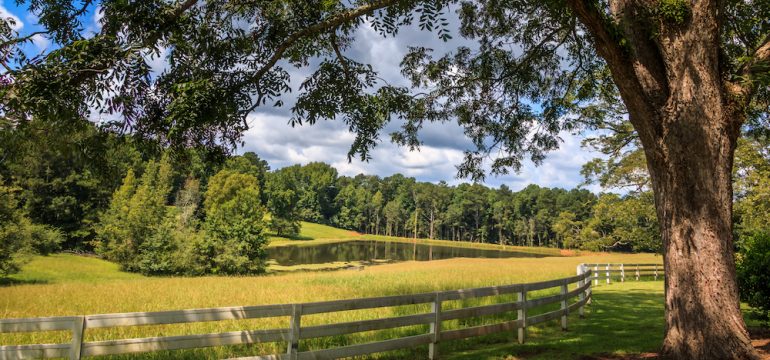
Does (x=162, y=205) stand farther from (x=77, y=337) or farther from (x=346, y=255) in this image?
(x=77, y=337)

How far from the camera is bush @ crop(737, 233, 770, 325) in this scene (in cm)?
914

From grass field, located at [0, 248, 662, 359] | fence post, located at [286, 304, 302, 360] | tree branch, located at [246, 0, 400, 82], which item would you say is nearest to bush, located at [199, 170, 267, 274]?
grass field, located at [0, 248, 662, 359]

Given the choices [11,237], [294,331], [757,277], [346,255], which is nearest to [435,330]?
[294,331]

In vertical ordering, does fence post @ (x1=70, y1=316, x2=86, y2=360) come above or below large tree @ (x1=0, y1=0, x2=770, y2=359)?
below

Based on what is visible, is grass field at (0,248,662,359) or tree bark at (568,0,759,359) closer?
tree bark at (568,0,759,359)

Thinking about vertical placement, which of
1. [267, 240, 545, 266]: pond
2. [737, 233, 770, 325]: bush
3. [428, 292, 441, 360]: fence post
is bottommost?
[267, 240, 545, 266]: pond

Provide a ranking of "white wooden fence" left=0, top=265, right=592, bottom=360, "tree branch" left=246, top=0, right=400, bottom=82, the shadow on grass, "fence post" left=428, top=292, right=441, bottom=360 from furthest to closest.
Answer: the shadow on grass → "fence post" left=428, top=292, right=441, bottom=360 → "tree branch" left=246, top=0, right=400, bottom=82 → "white wooden fence" left=0, top=265, right=592, bottom=360

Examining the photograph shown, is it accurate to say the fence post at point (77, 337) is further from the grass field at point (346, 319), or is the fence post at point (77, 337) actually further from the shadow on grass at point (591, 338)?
the shadow on grass at point (591, 338)

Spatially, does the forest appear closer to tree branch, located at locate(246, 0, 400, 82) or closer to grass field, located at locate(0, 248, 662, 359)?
tree branch, located at locate(246, 0, 400, 82)

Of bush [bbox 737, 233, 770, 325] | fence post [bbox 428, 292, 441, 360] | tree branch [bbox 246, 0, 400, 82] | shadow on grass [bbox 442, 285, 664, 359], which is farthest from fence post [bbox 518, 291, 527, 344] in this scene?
tree branch [bbox 246, 0, 400, 82]

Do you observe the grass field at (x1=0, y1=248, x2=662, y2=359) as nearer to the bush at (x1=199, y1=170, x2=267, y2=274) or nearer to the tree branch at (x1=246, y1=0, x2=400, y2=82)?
the tree branch at (x1=246, y1=0, x2=400, y2=82)

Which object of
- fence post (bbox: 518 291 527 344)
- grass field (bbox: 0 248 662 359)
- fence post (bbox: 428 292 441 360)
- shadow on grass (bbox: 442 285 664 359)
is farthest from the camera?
fence post (bbox: 518 291 527 344)

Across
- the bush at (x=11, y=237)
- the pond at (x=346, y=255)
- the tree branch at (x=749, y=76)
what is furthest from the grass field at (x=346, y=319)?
the pond at (x=346, y=255)

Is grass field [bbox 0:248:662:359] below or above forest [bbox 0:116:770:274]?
below
